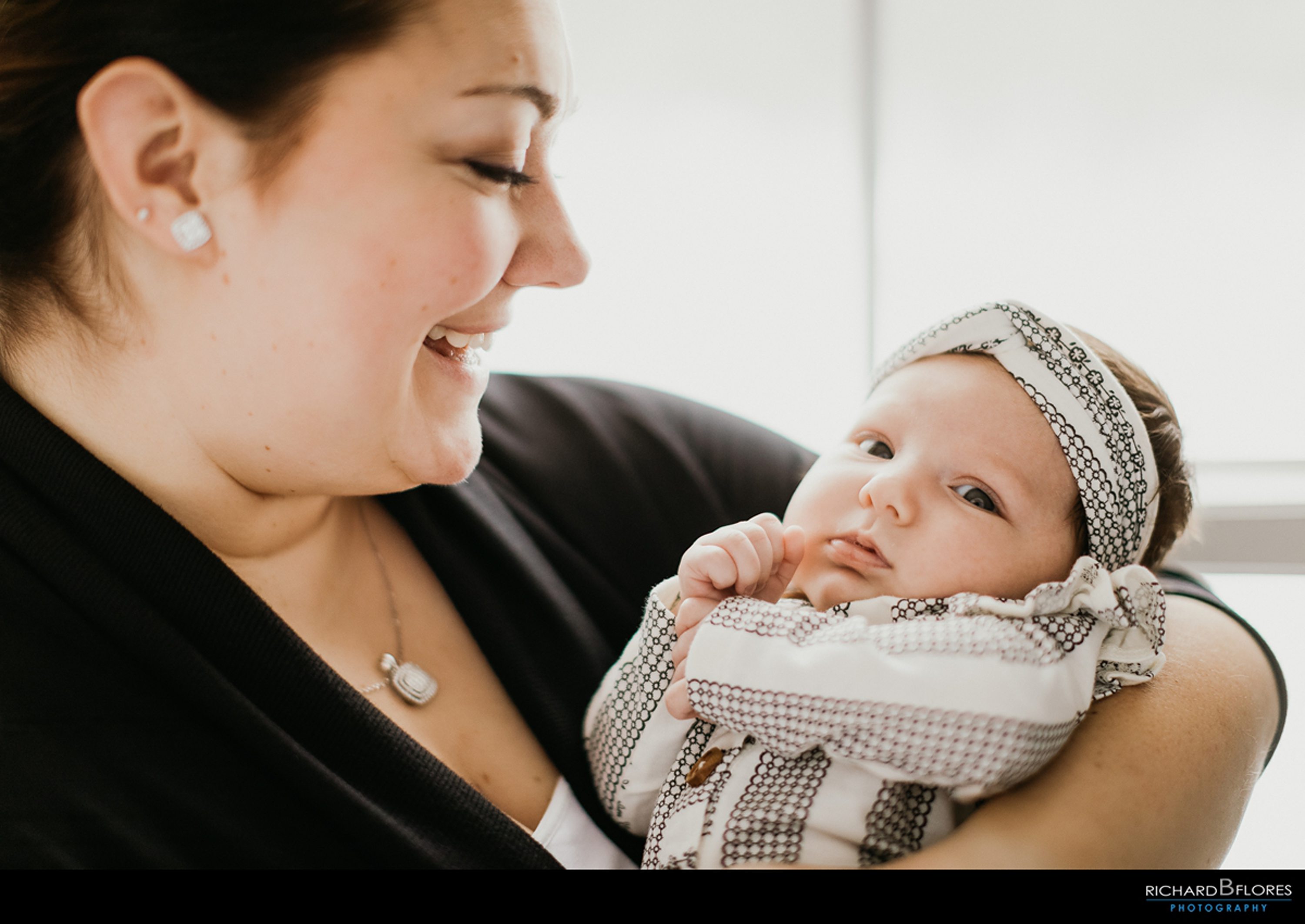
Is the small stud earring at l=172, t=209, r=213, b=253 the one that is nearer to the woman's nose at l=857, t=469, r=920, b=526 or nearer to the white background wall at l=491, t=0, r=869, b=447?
the woman's nose at l=857, t=469, r=920, b=526

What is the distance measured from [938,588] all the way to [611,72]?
161 cm

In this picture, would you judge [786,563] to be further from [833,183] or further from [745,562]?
[833,183]

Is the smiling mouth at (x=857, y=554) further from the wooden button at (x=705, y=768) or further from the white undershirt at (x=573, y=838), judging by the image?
the white undershirt at (x=573, y=838)

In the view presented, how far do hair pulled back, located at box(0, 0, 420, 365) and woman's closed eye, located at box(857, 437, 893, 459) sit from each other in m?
0.64

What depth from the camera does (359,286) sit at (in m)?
0.82

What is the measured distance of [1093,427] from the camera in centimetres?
96

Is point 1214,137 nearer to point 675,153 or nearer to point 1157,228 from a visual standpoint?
point 1157,228

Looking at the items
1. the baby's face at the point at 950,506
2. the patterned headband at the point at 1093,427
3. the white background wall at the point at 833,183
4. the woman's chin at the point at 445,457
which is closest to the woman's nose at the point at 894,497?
the baby's face at the point at 950,506

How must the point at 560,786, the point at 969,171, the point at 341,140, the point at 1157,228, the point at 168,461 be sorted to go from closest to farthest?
1. the point at 341,140
2. the point at 168,461
3. the point at 560,786
4. the point at 1157,228
5. the point at 969,171

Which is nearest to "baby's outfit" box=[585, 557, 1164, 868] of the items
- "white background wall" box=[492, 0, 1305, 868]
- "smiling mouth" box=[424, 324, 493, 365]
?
"smiling mouth" box=[424, 324, 493, 365]

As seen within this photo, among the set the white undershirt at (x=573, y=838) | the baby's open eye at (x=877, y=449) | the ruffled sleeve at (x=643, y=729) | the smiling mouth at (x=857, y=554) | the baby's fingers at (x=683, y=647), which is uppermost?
the baby's open eye at (x=877, y=449)

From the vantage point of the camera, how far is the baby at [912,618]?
791 mm

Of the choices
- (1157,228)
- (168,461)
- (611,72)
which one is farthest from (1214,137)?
(168,461)

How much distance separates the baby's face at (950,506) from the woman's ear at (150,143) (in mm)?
679
